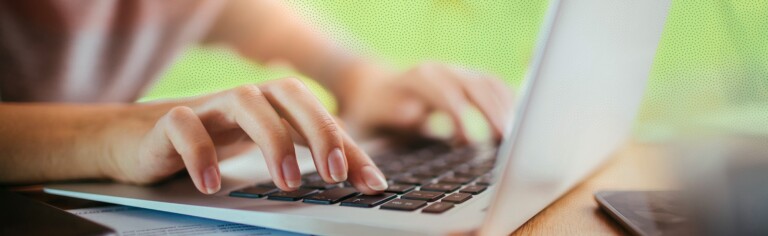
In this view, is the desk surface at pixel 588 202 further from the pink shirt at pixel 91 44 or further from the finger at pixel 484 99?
the pink shirt at pixel 91 44

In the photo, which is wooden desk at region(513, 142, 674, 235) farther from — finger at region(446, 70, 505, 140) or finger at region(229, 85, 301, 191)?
finger at region(446, 70, 505, 140)

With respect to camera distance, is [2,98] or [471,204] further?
[2,98]

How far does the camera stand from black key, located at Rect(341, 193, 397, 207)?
0.39 metres

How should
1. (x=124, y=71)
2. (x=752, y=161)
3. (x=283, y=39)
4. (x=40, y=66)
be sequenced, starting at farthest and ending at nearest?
1. (x=283, y=39)
2. (x=124, y=71)
3. (x=40, y=66)
4. (x=752, y=161)

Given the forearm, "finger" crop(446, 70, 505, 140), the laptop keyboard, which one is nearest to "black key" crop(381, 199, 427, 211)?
the laptop keyboard

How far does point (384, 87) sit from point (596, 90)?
710 millimetres

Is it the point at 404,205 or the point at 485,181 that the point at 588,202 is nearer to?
the point at 485,181

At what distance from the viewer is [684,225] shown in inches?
11.5

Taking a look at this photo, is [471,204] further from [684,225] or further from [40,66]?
[40,66]

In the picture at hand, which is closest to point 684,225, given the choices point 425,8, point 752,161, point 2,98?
point 752,161

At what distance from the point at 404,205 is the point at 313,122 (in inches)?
4.6

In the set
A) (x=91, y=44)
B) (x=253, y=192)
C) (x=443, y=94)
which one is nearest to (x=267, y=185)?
(x=253, y=192)

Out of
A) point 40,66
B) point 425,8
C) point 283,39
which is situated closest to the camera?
point 40,66

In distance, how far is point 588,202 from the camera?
505 mm
